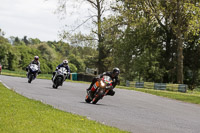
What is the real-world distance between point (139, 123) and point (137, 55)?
40.6 metres

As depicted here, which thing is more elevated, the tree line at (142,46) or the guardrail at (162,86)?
the tree line at (142,46)

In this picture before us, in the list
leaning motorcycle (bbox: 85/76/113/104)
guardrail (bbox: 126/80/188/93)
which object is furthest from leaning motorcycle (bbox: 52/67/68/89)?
guardrail (bbox: 126/80/188/93)

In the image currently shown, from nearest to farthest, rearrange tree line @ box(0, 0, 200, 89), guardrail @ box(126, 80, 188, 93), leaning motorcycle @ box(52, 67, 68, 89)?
leaning motorcycle @ box(52, 67, 68, 89), guardrail @ box(126, 80, 188, 93), tree line @ box(0, 0, 200, 89)

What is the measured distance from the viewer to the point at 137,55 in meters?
49.3

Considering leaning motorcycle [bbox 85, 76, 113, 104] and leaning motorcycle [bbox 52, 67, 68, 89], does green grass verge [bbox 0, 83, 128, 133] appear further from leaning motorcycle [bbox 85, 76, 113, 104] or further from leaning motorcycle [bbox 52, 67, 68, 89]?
leaning motorcycle [bbox 52, 67, 68, 89]

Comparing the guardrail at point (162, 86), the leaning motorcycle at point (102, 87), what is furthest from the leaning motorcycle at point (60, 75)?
the guardrail at point (162, 86)

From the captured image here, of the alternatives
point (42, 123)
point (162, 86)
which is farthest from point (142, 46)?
point (42, 123)

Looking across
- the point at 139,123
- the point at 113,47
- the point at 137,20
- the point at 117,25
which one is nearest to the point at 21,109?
the point at 139,123

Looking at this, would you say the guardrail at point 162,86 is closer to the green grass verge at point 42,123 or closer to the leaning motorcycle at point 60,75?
the leaning motorcycle at point 60,75

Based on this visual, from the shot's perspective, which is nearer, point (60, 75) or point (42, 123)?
point (42, 123)

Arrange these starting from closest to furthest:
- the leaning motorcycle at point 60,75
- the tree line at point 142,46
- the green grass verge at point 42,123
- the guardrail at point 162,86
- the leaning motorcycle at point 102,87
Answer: the green grass verge at point 42,123, the leaning motorcycle at point 102,87, the leaning motorcycle at point 60,75, the guardrail at point 162,86, the tree line at point 142,46

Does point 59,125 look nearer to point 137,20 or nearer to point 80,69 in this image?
point 137,20

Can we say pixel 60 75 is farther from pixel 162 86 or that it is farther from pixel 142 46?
pixel 142 46

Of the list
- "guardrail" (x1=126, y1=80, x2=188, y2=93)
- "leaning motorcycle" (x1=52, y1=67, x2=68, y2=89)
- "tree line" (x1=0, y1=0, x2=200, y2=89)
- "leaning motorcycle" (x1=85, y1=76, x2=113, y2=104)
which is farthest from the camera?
"tree line" (x1=0, y1=0, x2=200, y2=89)
